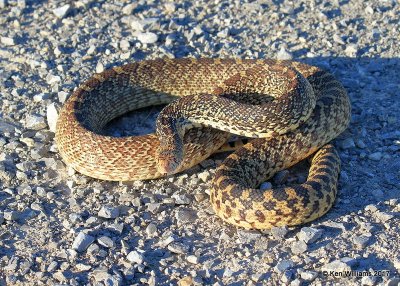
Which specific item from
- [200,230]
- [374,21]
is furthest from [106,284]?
[374,21]

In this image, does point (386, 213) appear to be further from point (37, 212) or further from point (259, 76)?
point (37, 212)

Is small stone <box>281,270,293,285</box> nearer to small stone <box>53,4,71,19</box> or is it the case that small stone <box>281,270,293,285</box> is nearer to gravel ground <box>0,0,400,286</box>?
gravel ground <box>0,0,400,286</box>

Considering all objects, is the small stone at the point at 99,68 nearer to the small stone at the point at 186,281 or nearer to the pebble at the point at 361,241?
the small stone at the point at 186,281

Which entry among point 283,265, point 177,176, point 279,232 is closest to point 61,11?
point 177,176

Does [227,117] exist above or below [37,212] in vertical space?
above

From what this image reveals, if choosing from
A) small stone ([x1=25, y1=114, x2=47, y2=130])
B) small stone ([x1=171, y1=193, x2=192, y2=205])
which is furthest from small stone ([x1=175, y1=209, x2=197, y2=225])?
small stone ([x1=25, y1=114, x2=47, y2=130])

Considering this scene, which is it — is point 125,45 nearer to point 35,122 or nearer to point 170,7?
point 170,7

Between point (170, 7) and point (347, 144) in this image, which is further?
point (170, 7)
